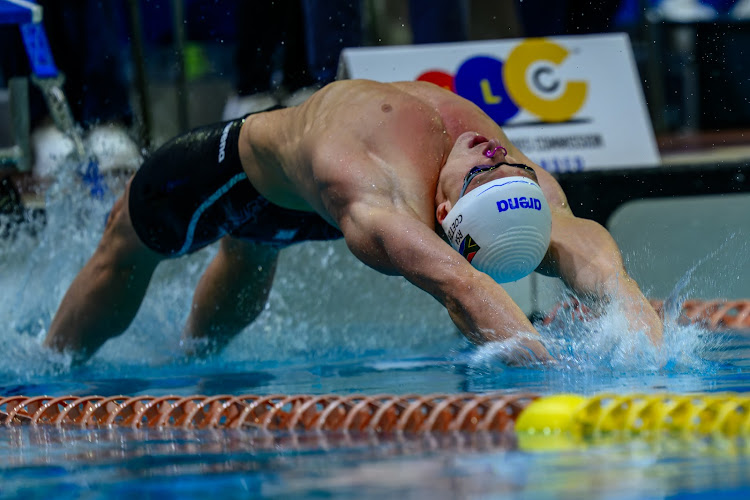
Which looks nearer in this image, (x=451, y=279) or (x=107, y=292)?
(x=451, y=279)

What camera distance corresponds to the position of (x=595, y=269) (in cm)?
264

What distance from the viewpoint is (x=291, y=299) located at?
183 inches

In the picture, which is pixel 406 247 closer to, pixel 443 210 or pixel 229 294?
pixel 443 210

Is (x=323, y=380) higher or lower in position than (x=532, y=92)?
lower

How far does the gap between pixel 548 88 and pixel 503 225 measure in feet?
8.38

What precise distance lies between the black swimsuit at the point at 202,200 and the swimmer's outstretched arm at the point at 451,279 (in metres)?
0.80

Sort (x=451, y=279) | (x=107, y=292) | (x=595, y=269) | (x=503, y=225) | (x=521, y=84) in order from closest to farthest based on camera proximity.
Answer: (x=451, y=279), (x=503, y=225), (x=595, y=269), (x=107, y=292), (x=521, y=84)

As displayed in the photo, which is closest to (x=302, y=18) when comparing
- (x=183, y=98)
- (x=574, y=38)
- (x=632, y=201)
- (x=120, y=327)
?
(x=183, y=98)

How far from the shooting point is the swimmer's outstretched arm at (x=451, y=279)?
234cm

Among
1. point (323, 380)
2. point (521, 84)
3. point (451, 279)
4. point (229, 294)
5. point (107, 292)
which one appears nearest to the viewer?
point (451, 279)

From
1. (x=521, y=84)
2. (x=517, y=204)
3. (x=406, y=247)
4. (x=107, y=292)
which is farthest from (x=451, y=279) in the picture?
(x=521, y=84)

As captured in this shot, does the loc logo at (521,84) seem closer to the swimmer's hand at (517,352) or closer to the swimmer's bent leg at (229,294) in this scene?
the swimmer's bent leg at (229,294)

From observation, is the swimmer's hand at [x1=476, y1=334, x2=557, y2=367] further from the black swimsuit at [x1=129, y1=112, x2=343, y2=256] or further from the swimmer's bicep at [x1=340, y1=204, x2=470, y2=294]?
the black swimsuit at [x1=129, y1=112, x2=343, y2=256]

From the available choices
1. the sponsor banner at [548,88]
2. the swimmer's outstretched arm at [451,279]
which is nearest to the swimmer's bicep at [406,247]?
the swimmer's outstretched arm at [451,279]
